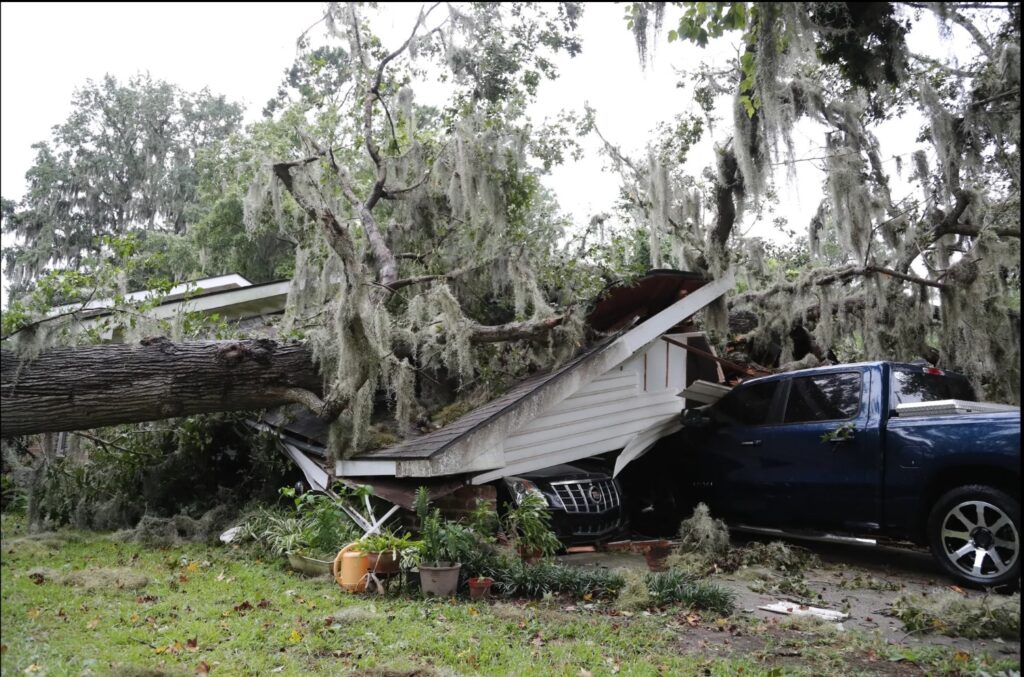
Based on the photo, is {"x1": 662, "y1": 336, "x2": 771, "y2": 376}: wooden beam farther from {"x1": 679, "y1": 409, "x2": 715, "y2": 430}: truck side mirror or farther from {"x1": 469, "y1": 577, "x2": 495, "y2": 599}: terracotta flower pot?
{"x1": 469, "y1": 577, "x2": 495, "y2": 599}: terracotta flower pot

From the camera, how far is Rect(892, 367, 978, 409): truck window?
6.15 metres

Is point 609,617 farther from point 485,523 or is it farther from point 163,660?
A: point 163,660

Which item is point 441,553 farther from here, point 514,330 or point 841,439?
point 841,439

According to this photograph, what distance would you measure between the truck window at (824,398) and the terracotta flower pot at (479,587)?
132 inches

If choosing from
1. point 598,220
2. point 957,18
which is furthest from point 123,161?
point 957,18

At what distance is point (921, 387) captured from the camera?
6.26m

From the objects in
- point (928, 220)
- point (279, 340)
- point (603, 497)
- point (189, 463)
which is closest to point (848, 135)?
point (928, 220)

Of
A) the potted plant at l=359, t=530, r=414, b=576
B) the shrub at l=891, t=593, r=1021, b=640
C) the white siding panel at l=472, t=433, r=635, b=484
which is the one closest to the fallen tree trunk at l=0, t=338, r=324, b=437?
the white siding panel at l=472, t=433, r=635, b=484

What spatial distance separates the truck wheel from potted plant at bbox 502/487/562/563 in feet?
9.85

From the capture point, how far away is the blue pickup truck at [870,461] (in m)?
5.18

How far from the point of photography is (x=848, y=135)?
8.19m

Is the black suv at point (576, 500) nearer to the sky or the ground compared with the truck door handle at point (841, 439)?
nearer to the ground

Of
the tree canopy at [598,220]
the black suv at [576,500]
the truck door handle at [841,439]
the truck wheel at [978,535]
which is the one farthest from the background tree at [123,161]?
the truck wheel at [978,535]

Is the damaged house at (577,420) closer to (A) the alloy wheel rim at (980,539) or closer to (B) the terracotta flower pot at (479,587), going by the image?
(B) the terracotta flower pot at (479,587)
